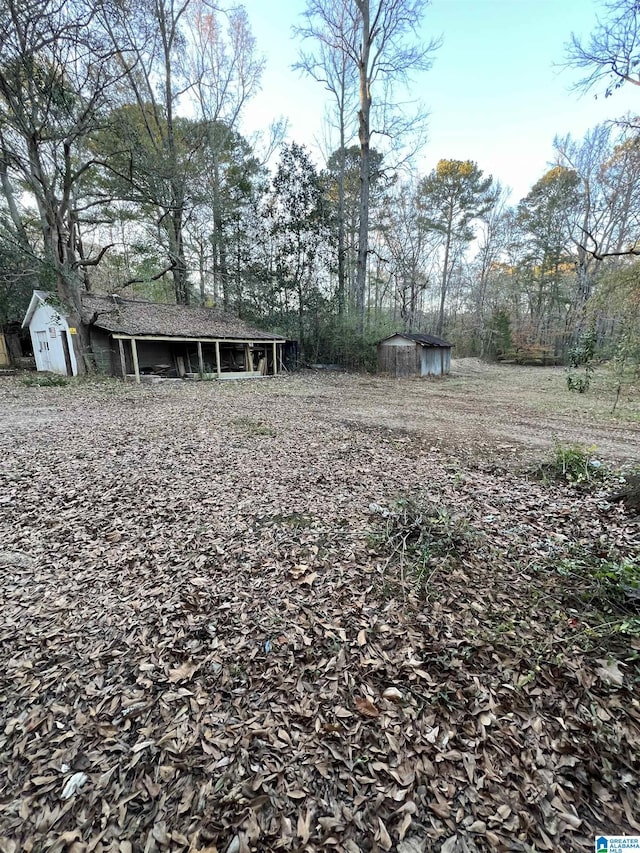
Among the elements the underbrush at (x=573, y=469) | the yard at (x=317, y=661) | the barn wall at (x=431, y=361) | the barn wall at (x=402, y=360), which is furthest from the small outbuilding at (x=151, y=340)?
the underbrush at (x=573, y=469)

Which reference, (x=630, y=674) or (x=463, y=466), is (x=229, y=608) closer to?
(x=630, y=674)

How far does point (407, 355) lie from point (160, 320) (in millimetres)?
12006

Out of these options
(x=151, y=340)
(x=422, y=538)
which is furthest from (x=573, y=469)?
Answer: (x=151, y=340)

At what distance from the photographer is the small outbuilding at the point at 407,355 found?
1834 centimetres

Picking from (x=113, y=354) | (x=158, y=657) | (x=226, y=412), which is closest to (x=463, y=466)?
(x=158, y=657)

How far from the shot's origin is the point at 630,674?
1.82m

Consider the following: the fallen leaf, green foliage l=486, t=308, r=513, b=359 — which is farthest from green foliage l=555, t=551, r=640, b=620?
green foliage l=486, t=308, r=513, b=359

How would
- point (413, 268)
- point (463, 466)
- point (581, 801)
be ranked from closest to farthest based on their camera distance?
point (581, 801), point (463, 466), point (413, 268)

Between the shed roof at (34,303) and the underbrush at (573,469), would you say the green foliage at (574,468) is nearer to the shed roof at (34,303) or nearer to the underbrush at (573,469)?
the underbrush at (573,469)

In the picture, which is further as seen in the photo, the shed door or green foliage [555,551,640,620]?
the shed door

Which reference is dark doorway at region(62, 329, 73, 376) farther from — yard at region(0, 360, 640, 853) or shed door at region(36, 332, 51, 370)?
yard at region(0, 360, 640, 853)

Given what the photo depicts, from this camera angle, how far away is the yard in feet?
4.54

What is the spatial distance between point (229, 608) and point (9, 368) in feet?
67.2

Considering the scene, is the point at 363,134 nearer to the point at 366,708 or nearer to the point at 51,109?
the point at 51,109
